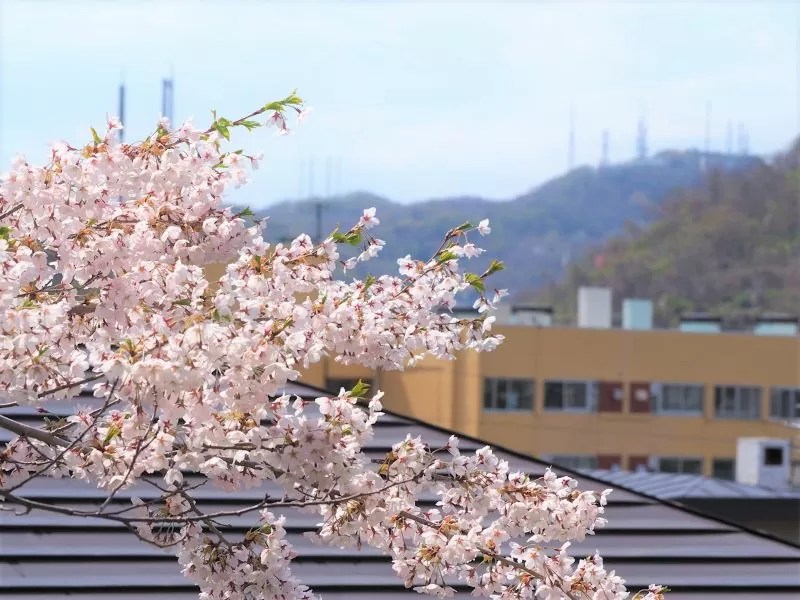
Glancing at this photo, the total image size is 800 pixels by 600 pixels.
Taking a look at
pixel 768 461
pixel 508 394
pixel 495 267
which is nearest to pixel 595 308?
pixel 508 394

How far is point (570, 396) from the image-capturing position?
117 ft

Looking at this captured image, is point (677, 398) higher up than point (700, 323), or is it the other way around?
point (700, 323)

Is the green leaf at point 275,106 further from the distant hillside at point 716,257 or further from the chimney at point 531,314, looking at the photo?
the distant hillside at point 716,257

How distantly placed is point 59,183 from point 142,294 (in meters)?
0.38

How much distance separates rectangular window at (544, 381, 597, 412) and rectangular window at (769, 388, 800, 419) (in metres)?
4.77

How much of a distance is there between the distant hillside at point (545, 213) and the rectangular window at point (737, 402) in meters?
49.8

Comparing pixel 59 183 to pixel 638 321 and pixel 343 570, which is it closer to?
pixel 343 570

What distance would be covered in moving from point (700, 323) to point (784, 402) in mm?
2909

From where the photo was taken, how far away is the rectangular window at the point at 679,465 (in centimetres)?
3725

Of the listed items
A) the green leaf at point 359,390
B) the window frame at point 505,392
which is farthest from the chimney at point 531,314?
the green leaf at point 359,390

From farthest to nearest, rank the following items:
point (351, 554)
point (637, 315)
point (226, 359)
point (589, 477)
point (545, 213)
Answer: point (545, 213)
point (637, 315)
point (589, 477)
point (351, 554)
point (226, 359)

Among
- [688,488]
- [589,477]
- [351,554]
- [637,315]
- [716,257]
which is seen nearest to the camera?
[351,554]

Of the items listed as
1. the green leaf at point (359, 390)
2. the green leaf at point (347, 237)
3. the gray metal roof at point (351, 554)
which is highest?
the green leaf at point (347, 237)

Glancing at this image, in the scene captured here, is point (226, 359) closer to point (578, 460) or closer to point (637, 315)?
point (578, 460)
